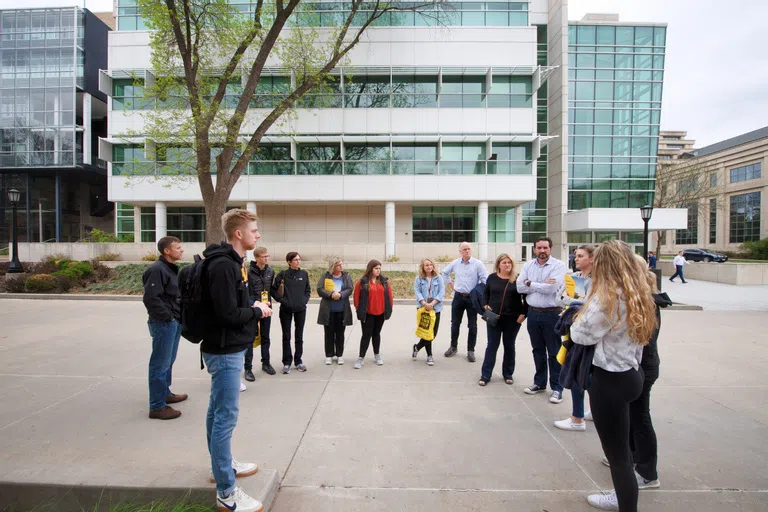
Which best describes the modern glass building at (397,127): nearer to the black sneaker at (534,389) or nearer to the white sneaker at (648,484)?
the black sneaker at (534,389)

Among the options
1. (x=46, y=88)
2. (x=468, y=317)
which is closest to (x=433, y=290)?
(x=468, y=317)

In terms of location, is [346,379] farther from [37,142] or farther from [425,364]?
[37,142]

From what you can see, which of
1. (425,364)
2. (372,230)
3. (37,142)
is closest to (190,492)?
(425,364)

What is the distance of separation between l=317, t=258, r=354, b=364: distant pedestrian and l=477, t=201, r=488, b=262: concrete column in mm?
19455

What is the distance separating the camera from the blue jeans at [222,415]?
2.44 m

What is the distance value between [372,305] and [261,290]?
5.82 feet

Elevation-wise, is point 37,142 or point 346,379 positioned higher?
point 37,142

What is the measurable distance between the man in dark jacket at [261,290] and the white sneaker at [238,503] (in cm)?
291

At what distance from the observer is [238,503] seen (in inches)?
97.4

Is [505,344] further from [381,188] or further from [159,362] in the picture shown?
[381,188]

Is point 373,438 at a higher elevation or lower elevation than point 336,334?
lower

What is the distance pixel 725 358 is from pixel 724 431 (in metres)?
3.67

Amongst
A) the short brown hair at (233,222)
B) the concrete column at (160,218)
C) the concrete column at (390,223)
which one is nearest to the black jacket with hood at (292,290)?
the short brown hair at (233,222)

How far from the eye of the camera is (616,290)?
246 cm
